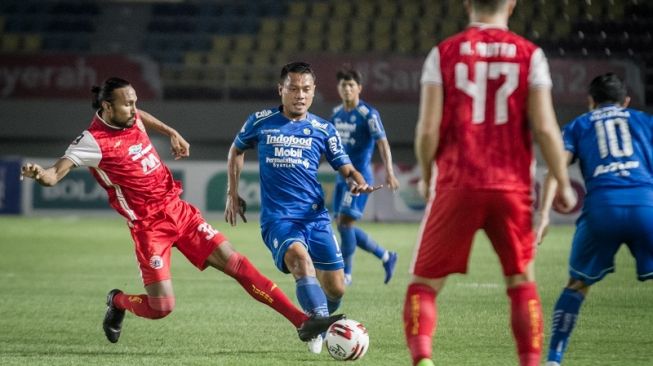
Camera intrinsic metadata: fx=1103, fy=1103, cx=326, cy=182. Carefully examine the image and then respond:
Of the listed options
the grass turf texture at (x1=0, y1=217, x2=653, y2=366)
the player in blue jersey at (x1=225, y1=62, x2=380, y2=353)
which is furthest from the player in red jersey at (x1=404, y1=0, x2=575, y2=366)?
the player in blue jersey at (x1=225, y1=62, x2=380, y2=353)

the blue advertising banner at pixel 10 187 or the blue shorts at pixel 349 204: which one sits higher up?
the blue shorts at pixel 349 204

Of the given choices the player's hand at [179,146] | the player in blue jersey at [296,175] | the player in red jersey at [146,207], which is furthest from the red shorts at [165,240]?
the player's hand at [179,146]

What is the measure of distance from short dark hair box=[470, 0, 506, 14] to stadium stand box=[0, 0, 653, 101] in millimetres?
18232

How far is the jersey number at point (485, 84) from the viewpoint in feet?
15.7

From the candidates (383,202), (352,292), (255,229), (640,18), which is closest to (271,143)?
(352,292)

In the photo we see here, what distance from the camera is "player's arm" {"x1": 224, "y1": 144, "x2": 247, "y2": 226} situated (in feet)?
24.4

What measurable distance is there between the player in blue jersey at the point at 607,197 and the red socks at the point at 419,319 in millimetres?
1429

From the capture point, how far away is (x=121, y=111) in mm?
7156

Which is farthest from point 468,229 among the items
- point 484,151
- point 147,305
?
point 147,305

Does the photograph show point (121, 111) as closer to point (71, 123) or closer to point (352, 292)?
point (352, 292)

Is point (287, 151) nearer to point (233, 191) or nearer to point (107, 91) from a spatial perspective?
point (233, 191)

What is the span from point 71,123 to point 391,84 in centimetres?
704

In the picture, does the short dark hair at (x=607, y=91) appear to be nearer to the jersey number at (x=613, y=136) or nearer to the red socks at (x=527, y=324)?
the jersey number at (x=613, y=136)

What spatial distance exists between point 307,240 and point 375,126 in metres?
4.08
